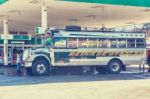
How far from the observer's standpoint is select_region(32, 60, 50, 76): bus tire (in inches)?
747

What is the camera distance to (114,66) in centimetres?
2112

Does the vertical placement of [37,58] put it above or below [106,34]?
below

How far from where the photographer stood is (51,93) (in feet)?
39.9

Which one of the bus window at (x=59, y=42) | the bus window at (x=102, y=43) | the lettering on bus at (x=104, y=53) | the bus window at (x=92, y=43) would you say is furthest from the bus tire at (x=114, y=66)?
the bus window at (x=59, y=42)

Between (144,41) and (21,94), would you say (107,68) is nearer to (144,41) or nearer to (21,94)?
(144,41)

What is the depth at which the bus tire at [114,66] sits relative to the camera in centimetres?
2097

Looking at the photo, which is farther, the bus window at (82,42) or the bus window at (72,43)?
the bus window at (82,42)

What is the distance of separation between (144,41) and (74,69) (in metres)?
4.82

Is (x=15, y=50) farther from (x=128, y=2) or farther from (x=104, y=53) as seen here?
(x=104, y=53)

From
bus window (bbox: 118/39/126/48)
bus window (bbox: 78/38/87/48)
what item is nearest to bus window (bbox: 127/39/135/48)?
bus window (bbox: 118/39/126/48)

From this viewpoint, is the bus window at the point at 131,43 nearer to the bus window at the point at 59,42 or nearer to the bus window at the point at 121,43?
the bus window at the point at 121,43

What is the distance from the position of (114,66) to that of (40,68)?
479cm

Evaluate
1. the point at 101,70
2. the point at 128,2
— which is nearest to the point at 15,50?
the point at 101,70

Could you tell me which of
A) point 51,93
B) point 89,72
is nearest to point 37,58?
point 89,72
